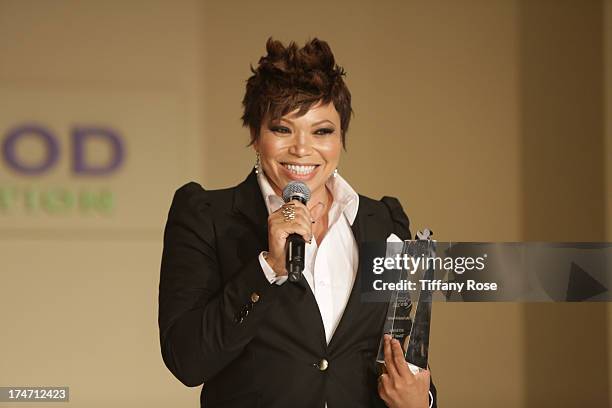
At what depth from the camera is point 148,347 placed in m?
3.36

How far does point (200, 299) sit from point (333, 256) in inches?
13.8

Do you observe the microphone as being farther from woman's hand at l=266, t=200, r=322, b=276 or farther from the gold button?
the gold button

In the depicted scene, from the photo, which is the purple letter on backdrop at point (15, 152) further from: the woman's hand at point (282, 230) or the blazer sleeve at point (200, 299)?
the woman's hand at point (282, 230)

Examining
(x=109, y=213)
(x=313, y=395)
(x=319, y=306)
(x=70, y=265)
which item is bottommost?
(x=313, y=395)

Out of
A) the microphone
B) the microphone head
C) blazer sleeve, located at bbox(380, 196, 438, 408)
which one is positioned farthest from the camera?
blazer sleeve, located at bbox(380, 196, 438, 408)

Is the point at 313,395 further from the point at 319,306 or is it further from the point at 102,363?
the point at 102,363

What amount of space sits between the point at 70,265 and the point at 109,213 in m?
0.27

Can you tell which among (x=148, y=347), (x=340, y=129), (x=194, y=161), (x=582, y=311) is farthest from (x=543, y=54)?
(x=148, y=347)

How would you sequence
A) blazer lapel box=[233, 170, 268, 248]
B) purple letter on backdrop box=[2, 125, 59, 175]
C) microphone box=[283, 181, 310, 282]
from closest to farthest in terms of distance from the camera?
microphone box=[283, 181, 310, 282] → blazer lapel box=[233, 170, 268, 248] → purple letter on backdrop box=[2, 125, 59, 175]

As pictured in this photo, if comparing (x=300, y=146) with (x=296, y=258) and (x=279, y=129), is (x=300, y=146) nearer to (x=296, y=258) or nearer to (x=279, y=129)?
(x=279, y=129)

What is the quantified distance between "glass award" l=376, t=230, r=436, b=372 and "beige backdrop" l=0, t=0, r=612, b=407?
4.48ft

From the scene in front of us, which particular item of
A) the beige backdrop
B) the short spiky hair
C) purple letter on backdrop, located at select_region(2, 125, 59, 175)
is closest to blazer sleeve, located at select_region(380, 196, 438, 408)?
the short spiky hair

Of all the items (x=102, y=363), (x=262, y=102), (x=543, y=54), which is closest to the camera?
(x=262, y=102)

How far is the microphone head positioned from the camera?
1.74m
